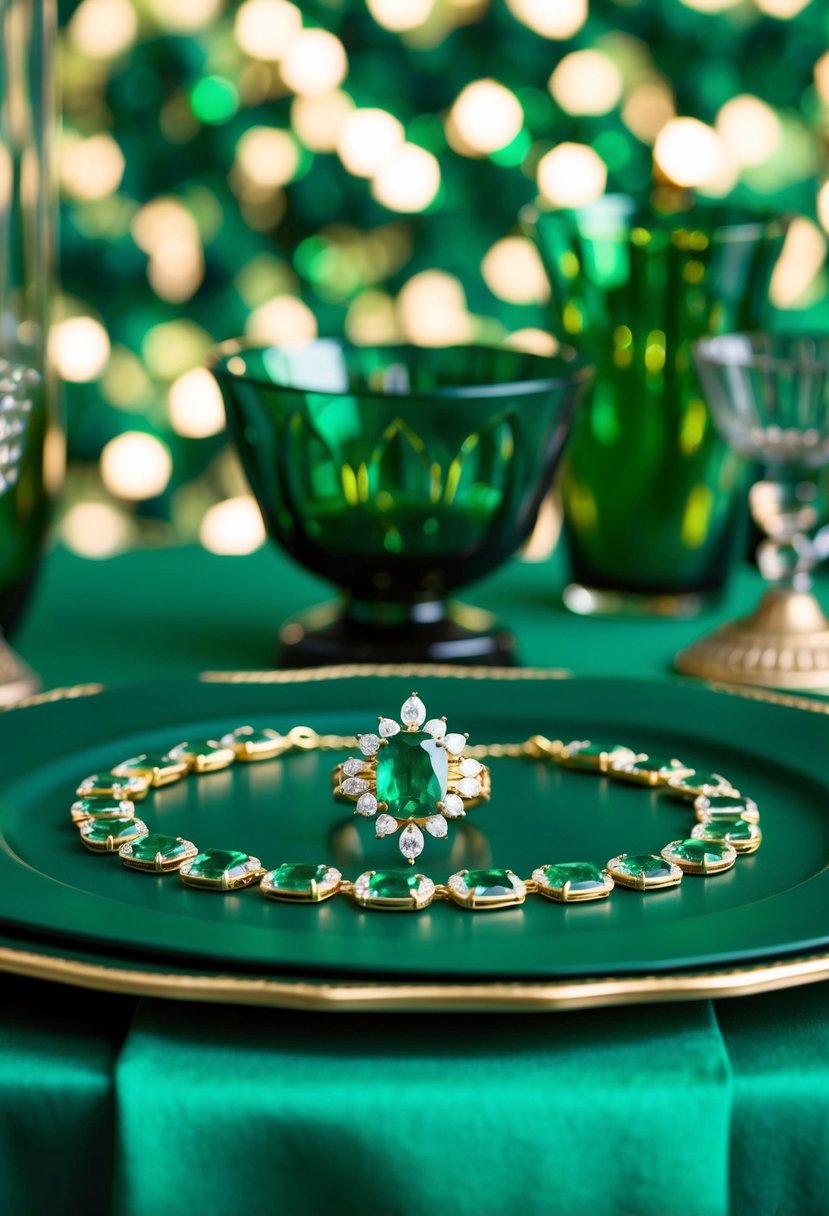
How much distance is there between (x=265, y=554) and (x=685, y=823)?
1.88 feet

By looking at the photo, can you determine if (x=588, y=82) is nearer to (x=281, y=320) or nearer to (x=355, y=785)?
(x=281, y=320)

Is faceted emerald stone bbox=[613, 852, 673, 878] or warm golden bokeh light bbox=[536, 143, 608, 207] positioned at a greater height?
warm golden bokeh light bbox=[536, 143, 608, 207]

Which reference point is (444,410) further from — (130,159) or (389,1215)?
(130,159)

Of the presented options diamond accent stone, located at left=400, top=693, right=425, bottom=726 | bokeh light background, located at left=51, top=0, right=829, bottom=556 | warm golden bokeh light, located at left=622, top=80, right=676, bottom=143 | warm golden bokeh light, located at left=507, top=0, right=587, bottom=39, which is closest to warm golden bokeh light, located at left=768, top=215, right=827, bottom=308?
bokeh light background, located at left=51, top=0, right=829, bottom=556

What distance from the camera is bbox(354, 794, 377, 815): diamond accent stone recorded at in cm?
54

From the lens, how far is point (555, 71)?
1.60 metres

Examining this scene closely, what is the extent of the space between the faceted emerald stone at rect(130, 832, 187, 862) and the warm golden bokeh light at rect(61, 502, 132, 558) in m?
1.26

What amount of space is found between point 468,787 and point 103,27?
127 cm

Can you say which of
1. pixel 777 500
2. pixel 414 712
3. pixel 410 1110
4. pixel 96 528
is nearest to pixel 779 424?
pixel 777 500

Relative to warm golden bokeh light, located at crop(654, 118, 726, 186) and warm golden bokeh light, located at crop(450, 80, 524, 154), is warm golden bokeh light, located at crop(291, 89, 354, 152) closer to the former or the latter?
warm golden bokeh light, located at crop(450, 80, 524, 154)

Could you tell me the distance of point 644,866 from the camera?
0.50 m

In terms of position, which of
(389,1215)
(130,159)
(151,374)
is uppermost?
(130,159)

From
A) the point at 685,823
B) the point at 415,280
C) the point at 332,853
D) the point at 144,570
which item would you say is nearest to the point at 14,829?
the point at 332,853

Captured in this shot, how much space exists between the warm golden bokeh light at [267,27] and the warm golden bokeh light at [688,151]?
14.6 inches
